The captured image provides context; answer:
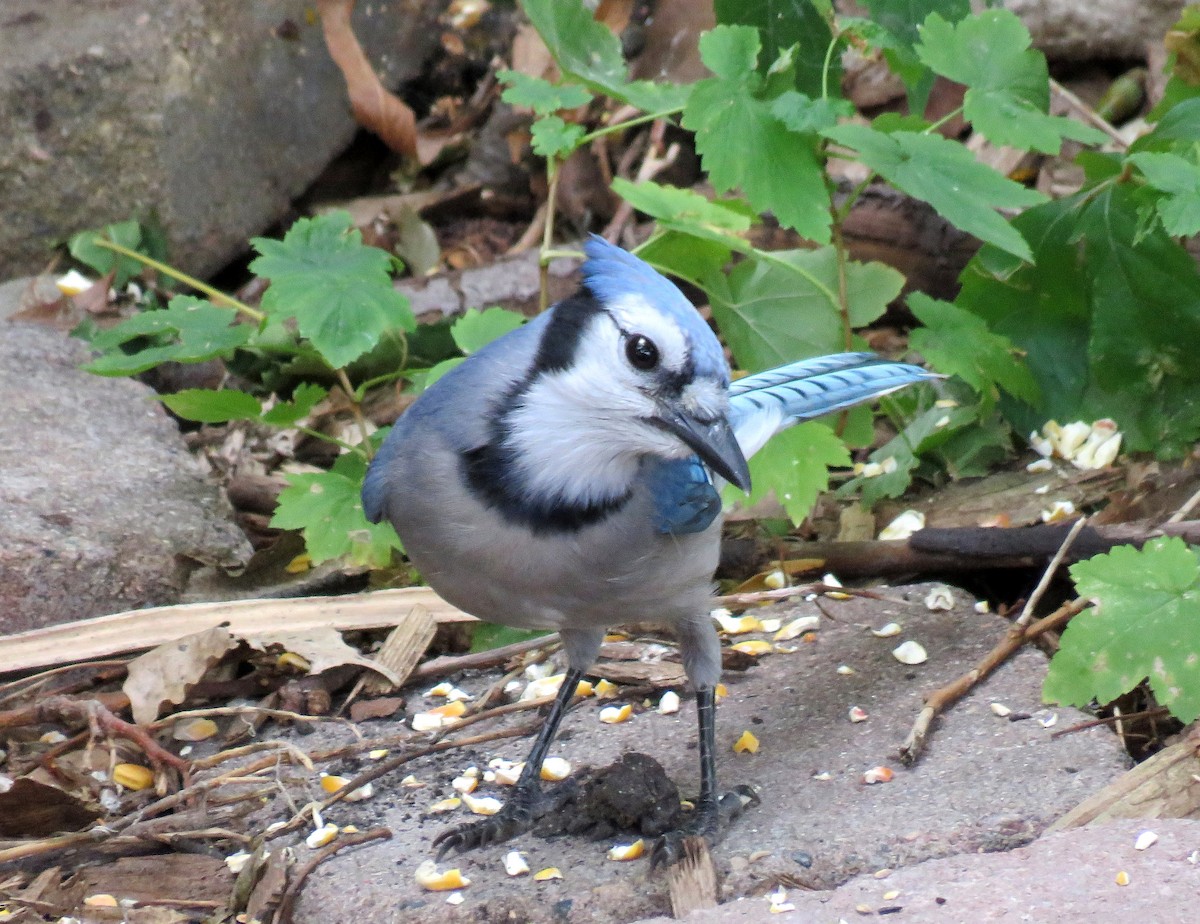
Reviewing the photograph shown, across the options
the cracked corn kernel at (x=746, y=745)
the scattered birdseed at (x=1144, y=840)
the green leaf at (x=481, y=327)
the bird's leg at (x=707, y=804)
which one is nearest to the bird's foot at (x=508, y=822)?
the bird's leg at (x=707, y=804)

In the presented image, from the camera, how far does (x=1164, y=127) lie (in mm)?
3381

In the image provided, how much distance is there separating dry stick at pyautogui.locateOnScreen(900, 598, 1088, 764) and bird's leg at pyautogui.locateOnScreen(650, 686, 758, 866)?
13.2 inches

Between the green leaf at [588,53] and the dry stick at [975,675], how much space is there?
1451mm

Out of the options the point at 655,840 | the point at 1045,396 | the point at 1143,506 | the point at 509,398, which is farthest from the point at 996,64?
the point at 655,840

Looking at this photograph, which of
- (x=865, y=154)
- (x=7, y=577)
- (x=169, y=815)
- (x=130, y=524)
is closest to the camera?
(x=169, y=815)

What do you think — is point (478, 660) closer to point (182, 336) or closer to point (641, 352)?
point (182, 336)

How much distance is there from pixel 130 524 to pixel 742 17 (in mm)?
1965

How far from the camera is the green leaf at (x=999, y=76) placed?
3182 mm

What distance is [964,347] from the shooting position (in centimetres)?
335

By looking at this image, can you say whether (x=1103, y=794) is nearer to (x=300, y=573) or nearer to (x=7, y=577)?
(x=300, y=573)

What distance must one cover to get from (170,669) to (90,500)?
2.03ft

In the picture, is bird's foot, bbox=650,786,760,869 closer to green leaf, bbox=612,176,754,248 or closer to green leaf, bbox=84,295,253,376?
green leaf, bbox=612,176,754,248

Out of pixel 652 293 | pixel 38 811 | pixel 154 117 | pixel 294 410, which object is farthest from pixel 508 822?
pixel 154 117

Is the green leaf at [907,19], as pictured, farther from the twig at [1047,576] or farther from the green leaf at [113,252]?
the green leaf at [113,252]
